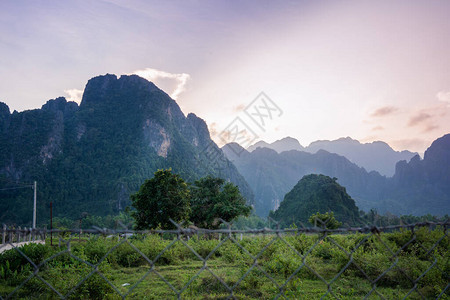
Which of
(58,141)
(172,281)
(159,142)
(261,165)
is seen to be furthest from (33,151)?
(261,165)

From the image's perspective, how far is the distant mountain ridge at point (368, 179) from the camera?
311ft

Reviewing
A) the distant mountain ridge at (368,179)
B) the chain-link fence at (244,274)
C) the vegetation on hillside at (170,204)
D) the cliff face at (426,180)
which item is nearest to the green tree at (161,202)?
the vegetation on hillside at (170,204)

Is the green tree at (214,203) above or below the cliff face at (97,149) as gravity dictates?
below

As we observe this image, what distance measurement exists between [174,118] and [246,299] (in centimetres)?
11688

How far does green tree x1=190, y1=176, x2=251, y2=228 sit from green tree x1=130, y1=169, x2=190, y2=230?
2.98 m

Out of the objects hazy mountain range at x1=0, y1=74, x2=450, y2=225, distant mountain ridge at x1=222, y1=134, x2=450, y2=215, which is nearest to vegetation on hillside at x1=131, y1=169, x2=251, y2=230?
hazy mountain range at x1=0, y1=74, x2=450, y2=225

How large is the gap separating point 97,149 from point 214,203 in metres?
83.2

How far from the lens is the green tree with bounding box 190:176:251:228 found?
1819 cm

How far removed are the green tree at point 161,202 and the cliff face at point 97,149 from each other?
176 feet

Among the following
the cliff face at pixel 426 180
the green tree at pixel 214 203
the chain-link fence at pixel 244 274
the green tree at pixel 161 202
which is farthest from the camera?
the cliff face at pixel 426 180

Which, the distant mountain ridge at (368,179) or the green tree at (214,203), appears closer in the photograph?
the green tree at (214,203)

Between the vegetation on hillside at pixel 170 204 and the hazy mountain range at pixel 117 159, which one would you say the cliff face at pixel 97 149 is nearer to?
the hazy mountain range at pixel 117 159

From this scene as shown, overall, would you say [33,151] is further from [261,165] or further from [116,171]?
[261,165]

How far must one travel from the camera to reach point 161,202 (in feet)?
50.8
